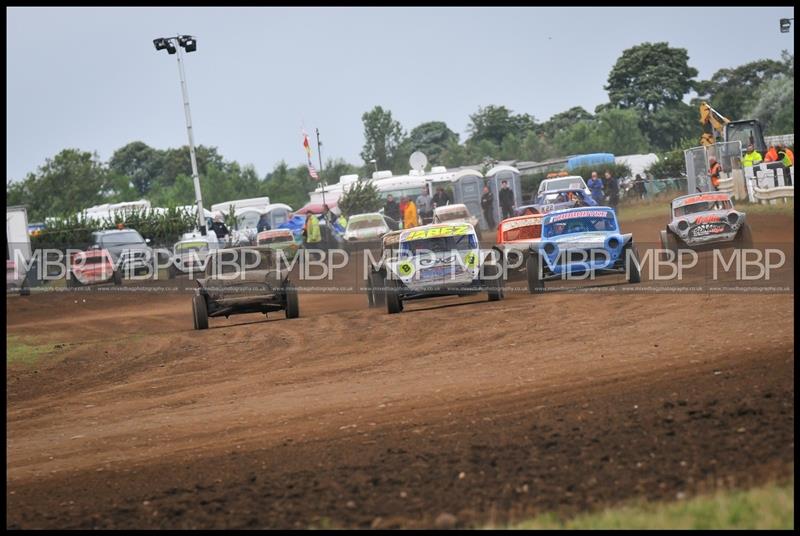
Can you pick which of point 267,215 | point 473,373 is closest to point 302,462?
point 473,373

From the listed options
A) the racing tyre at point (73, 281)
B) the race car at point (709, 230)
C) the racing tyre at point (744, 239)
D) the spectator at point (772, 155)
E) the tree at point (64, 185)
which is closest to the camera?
the racing tyre at point (744, 239)

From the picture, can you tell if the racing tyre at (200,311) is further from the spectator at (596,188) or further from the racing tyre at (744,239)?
the spectator at (596,188)

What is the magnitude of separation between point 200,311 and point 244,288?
3.09 ft

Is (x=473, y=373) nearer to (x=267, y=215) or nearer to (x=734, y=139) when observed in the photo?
(x=734, y=139)

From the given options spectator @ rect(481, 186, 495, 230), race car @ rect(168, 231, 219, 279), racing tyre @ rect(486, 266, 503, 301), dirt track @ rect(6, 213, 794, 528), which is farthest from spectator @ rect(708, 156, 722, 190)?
dirt track @ rect(6, 213, 794, 528)

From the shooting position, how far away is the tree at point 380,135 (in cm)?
11456

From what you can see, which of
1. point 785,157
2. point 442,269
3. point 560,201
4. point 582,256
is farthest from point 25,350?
point 785,157

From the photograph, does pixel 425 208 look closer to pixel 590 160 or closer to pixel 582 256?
pixel 590 160

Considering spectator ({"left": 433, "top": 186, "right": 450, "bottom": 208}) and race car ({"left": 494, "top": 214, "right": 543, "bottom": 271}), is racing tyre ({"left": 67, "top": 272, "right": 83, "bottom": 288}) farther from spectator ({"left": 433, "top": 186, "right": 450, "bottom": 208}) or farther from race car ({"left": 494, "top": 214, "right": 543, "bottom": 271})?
race car ({"left": 494, "top": 214, "right": 543, "bottom": 271})

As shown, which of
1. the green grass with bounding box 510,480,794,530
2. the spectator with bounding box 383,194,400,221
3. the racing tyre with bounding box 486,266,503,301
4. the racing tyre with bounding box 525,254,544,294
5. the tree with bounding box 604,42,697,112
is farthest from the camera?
the tree with bounding box 604,42,697,112

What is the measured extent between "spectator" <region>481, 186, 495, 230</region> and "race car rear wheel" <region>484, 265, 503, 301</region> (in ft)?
85.3

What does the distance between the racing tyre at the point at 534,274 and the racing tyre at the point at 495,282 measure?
972 mm

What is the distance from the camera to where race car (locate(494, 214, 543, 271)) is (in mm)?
23188

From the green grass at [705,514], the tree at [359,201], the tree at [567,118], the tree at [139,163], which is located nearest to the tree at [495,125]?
the tree at [567,118]
